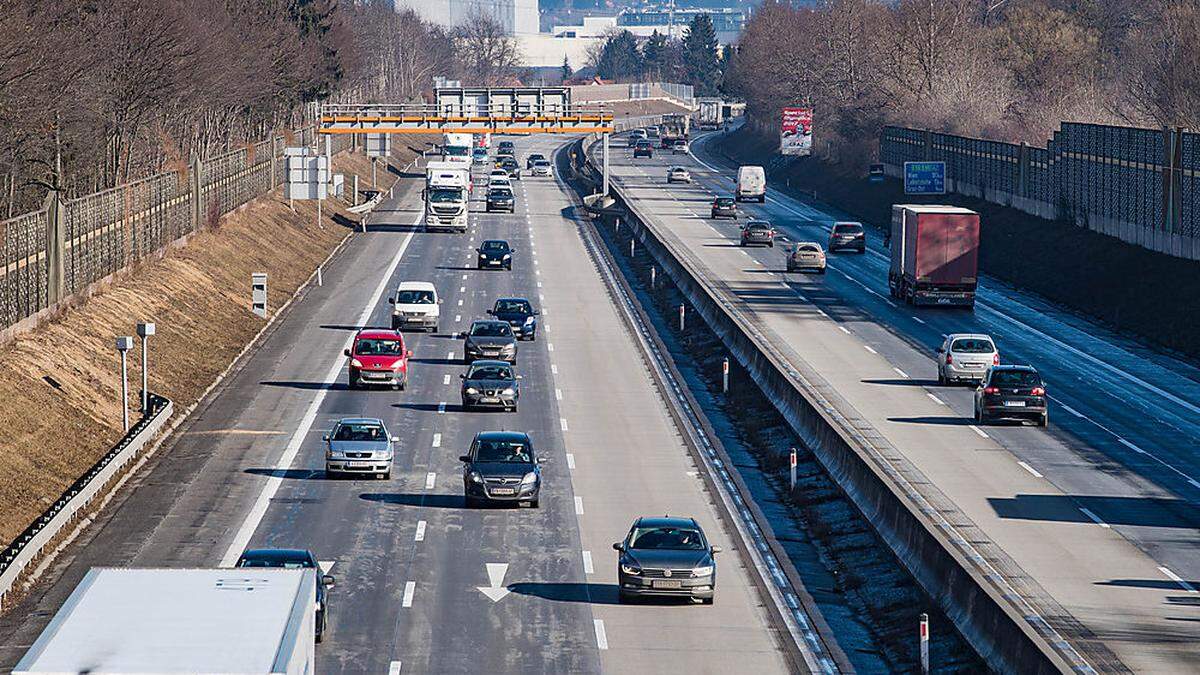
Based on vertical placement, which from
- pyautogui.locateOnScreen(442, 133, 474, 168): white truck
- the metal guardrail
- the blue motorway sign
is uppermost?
pyautogui.locateOnScreen(442, 133, 474, 168): white truck

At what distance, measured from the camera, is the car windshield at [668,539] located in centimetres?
3381

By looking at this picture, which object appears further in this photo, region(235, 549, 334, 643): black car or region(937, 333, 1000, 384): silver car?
region(937, 333, 1000, 384): silver car

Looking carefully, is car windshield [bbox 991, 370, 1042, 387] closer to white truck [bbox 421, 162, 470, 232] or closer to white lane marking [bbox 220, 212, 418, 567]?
white lane marking [bbox 220, 212, 418, 567]

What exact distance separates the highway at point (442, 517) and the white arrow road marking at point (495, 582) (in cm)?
8

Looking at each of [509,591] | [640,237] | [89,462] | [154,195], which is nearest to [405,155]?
[640,237]

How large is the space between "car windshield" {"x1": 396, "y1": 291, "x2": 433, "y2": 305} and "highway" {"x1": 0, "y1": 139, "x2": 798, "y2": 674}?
1.94 metres

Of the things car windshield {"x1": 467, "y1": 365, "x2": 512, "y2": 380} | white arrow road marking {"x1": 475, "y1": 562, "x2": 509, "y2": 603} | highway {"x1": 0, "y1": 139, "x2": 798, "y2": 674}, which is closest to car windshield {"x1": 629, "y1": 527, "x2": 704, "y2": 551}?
highway {"x1": 0, "y1": 139, "x2": 798, "y2": 674}

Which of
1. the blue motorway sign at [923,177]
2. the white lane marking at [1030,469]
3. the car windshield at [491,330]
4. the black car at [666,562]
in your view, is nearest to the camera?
the black car at [666,562]

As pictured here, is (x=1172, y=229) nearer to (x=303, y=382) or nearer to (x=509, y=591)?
(x=303, y=382)

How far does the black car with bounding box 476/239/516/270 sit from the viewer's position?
91.9m

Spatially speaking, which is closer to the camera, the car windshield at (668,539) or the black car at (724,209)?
the car windshield at (668,539)

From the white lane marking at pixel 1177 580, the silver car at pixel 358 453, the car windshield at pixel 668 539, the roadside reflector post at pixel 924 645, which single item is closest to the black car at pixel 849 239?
the silver car at pixel 358 453

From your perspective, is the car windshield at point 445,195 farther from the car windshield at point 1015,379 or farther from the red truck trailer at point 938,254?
the car windshield at point 1015,379

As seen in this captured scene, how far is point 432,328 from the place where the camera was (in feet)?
237
